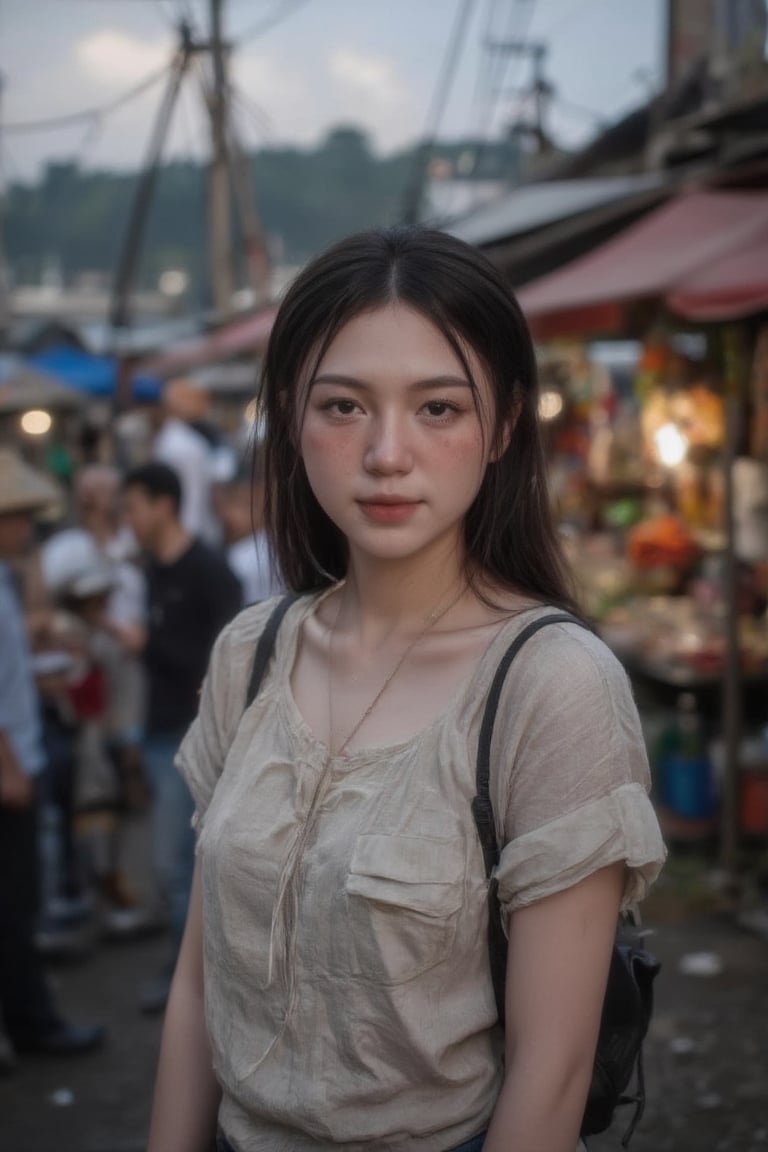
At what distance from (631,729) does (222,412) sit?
→ 37001 mm

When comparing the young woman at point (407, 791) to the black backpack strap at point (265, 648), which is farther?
the black backpack strap at point (265, 648)

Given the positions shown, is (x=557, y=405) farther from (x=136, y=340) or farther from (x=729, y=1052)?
(x=136, y=340)

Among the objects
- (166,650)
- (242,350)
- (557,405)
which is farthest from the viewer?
(557,405)

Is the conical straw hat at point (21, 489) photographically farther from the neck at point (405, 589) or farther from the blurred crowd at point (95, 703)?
the neck at point (405, 589)

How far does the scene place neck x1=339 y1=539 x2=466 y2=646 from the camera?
5.75ft

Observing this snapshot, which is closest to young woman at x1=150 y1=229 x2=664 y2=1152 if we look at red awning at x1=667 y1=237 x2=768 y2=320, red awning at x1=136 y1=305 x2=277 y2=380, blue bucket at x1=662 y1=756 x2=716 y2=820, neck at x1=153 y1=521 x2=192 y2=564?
red awning at x1=667 y1=237 x2=768 y2=320

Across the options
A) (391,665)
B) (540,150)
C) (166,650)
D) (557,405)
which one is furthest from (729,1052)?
(540,150)

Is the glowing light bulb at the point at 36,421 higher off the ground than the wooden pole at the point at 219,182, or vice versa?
the wooden pole at the point at 219,182

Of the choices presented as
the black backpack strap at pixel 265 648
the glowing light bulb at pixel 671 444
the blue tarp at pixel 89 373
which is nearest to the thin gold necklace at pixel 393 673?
the black backpack strap at pixel 265 648

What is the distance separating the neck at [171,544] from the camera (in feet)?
17.1

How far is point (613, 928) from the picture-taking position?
150 cm

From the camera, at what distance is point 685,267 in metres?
5.15

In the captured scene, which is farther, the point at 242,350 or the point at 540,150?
the point at 540,150

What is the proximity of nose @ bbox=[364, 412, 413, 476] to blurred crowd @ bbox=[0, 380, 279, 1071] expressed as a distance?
126 inches
